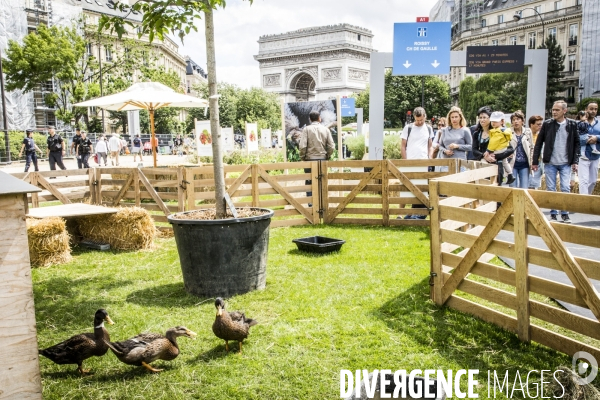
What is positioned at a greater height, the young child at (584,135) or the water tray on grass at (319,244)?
the young child at (584,135)

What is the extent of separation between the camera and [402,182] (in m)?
10.4

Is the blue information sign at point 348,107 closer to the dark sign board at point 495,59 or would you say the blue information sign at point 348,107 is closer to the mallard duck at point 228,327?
the dark sign board at point 495,59

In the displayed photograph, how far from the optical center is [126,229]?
9125 mm

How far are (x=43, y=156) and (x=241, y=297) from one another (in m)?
37.4

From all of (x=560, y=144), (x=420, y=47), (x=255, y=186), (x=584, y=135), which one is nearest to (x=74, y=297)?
(x=255, y=186)

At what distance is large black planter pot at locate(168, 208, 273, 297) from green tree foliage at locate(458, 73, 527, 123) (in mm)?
68939

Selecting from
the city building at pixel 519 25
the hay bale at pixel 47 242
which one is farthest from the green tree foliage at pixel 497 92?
the hay bale at pixel 47 242

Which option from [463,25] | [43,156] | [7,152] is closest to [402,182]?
[7,152]

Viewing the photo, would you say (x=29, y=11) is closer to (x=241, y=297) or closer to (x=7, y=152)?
(x=7, y=152)

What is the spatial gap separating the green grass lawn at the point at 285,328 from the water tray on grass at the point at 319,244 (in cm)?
21

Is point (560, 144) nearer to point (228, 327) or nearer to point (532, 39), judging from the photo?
point (228, 327)

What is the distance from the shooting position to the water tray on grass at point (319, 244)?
8.05m

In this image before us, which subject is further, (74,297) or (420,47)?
(420,47)

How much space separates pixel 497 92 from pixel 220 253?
7700 cm
